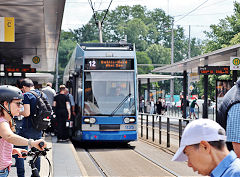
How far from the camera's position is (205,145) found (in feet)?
8.11

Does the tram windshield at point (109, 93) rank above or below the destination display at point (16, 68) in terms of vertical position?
below

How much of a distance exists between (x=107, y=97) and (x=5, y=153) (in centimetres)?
1067

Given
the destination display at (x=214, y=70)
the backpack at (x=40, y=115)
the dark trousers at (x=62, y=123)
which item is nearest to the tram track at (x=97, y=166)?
the dark trousers at (x=62, y=123)

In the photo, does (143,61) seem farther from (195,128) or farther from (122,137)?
(195,128)

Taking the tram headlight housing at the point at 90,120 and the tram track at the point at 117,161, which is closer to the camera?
the tram track at the point at 117,161

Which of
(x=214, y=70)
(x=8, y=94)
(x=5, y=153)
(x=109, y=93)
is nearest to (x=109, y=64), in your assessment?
(x=109, y=93)

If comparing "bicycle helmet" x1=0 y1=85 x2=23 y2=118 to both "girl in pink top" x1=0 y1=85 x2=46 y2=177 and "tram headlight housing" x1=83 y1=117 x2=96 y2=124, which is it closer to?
"girl in pink top" x1=0 y1=85 x2=46 y2=177

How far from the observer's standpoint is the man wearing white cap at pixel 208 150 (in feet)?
8.04

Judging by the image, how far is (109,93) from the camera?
49.4ft

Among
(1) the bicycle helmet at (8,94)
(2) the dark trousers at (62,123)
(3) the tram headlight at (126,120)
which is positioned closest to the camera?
(1) the bicycle helmet at (8,94)

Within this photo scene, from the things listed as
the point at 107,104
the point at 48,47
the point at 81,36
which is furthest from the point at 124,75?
the point at 81,36

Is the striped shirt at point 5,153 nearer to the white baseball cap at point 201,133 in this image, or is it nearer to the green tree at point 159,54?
the white baseball cap at point 201,133

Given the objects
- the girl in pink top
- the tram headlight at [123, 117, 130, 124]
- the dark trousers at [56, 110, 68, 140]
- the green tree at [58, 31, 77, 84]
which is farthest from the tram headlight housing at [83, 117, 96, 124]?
the green tree at [58, 31, 77, 84]

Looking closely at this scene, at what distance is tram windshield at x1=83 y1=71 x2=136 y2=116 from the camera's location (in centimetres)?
1501
